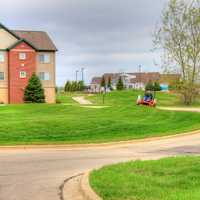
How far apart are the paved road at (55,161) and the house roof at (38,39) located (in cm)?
5004

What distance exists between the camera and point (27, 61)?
→ 225 feet

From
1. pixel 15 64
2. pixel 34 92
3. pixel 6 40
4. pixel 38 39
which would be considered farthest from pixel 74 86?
pixel 34 92

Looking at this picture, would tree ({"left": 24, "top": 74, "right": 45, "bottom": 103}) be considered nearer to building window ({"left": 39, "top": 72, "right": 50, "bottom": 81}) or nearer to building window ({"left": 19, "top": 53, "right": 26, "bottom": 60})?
building window ({"left": 19, "top": 53, "right": 26, "bottom": 60})

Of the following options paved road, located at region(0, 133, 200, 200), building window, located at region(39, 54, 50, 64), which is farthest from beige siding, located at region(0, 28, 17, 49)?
paved road, located at region(0, 133, 200, 200)

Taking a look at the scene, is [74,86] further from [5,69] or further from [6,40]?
[6,40]

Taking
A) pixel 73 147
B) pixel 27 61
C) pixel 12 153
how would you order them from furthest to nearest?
1. pixel 27 61
2. pixel 73 147
3. pixel 12 153

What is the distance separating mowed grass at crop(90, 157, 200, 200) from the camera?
859 cm

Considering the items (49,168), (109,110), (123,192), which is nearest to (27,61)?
(109,110)

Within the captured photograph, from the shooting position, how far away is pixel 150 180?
32.9ft

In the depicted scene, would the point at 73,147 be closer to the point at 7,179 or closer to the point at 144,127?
the point at 144,127

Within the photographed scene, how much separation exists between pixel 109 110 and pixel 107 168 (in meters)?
21.9

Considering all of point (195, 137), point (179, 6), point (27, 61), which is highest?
point (179, 6)

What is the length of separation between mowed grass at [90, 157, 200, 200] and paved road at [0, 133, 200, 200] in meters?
1.07

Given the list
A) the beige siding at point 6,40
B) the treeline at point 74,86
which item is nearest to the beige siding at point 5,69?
the beige siding at point 6,40
